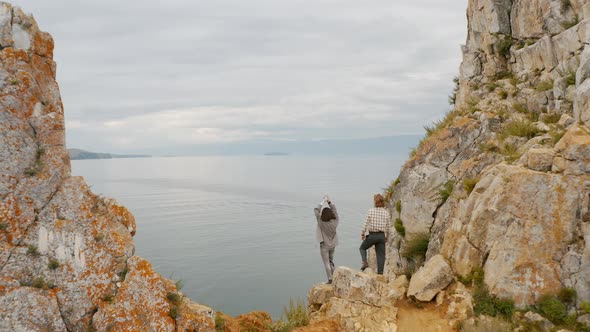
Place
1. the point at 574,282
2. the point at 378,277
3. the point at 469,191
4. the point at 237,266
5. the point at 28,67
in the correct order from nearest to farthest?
1. the point at 28,67
2. the point at 574,282
3. the point at 378,277
4. the point at 469,191
5. the point at 237,266

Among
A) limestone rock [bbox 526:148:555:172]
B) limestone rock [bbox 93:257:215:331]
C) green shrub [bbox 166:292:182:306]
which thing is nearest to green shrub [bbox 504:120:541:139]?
limestone rock [bbox 526:148:555:172]

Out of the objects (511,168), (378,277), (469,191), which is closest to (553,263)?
(511,168)

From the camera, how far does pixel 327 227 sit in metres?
12.7

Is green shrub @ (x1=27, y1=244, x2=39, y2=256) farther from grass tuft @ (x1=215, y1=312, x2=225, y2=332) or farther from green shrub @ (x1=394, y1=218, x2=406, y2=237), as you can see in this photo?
green shrub @ (x1=394, y1=218, x2=406, y2=237)

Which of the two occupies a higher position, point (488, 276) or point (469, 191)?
point (469, 191)

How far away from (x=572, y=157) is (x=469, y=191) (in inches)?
121

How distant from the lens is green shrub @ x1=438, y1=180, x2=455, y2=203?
14.4 meters

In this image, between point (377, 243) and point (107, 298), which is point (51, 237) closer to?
point (107, 298)

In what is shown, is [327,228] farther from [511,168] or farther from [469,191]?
[511,168]

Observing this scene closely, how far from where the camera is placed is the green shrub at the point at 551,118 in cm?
1262

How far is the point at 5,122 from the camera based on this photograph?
26.4 ft

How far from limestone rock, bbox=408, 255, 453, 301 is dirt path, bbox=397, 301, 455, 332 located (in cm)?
29

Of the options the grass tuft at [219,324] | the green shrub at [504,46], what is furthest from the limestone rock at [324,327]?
the green shrub at [504,46]

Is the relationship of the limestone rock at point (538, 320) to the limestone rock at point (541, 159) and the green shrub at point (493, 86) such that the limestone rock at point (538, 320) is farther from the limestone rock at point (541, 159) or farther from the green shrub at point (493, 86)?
the green shrub at point (493, 86)
